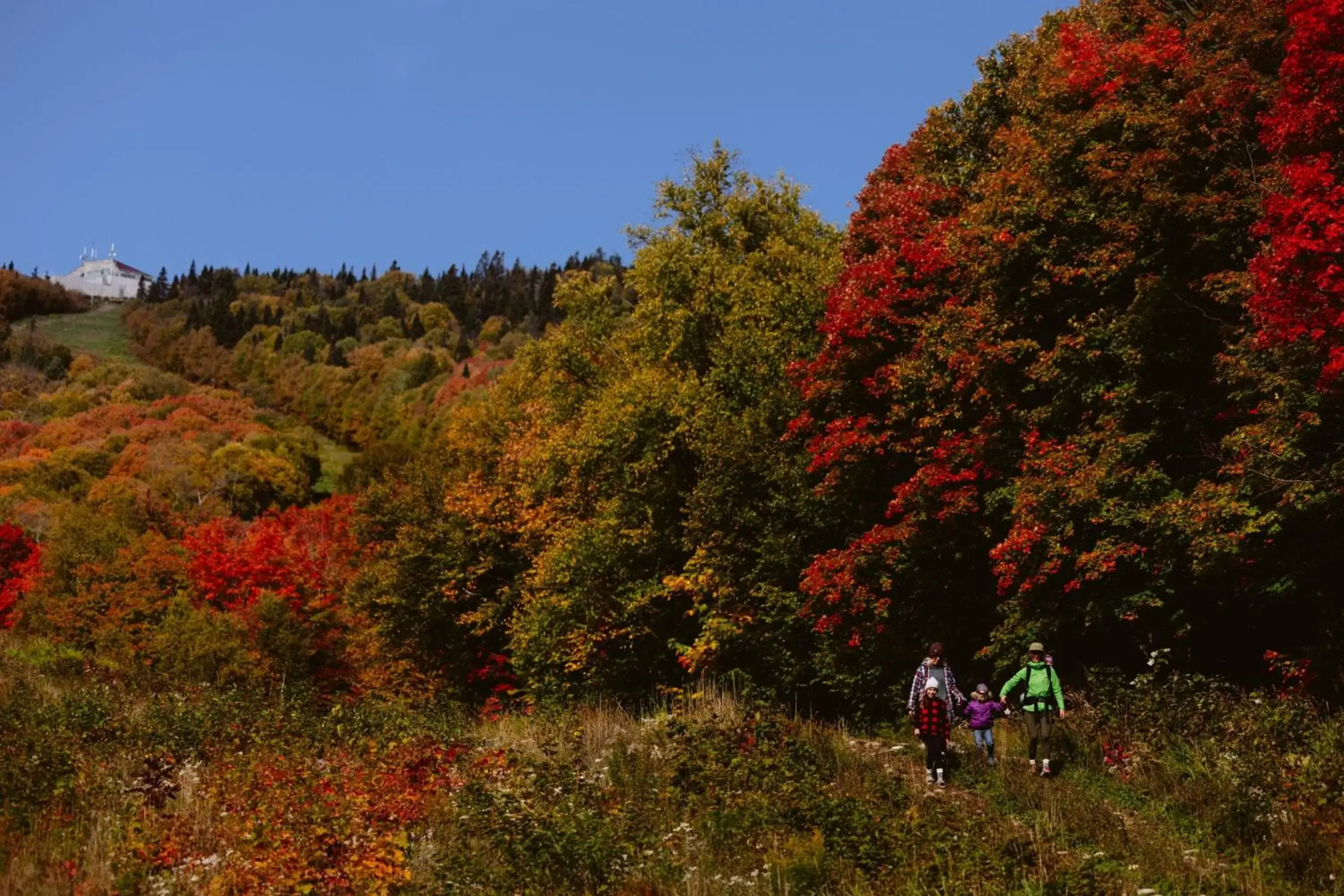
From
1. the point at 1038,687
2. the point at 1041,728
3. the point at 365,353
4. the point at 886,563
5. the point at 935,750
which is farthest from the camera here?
the point at 365,353

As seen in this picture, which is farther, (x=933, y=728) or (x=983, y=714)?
(x=983, y=714)

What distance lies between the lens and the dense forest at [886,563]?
9094 millimetres

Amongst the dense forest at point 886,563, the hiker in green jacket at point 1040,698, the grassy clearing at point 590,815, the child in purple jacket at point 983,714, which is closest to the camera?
the grassy clearing at point 590,815

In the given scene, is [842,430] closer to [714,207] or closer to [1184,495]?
[1184,495]

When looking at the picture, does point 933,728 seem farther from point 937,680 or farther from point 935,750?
point 937,680

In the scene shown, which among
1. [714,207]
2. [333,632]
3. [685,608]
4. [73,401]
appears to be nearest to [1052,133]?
[714,207]

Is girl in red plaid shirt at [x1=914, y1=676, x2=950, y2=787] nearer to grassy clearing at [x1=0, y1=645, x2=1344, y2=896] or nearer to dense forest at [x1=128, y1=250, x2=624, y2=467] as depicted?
grassy clearing at [x1=0, y1=645, x2=1344, y2=896]

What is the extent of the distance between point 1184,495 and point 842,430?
6.85m

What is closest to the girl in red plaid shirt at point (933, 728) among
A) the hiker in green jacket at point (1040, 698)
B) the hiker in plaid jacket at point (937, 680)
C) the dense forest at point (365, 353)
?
the hiker in plaid jacket at point (937, 680)

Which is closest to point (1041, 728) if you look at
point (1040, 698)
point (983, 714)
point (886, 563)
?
point (1040, 698)

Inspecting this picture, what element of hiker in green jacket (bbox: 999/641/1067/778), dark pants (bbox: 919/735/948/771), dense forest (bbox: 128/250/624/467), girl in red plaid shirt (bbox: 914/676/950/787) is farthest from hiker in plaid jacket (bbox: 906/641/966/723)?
dense forest (bbox: 128/250/624/467)

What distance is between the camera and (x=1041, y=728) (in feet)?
42.4

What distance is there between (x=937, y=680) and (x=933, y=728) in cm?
72

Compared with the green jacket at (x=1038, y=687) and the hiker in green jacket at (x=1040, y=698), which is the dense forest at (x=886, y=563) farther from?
the green jacket at (x=1038, y=687)
